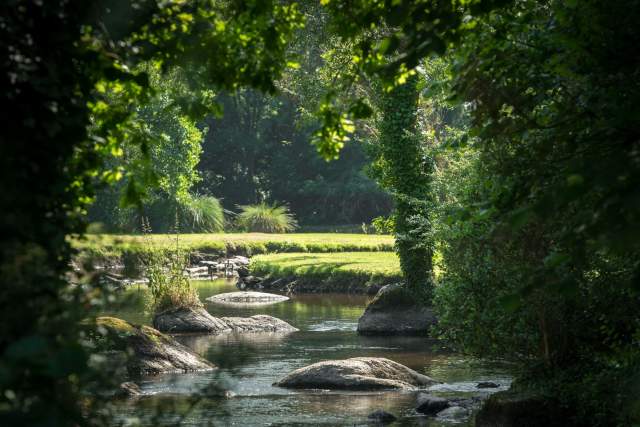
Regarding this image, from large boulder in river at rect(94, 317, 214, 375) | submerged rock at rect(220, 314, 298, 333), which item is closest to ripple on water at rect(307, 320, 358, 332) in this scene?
submerged rock at rect(220, 314, 298, 333)

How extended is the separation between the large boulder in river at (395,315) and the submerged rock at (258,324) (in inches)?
67.4

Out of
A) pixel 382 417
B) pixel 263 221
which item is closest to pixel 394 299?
pixel 382 417

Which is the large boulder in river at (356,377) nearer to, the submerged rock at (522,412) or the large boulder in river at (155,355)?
the large boulder in river at (155,355)

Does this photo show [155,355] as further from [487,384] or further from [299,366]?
[487,384]

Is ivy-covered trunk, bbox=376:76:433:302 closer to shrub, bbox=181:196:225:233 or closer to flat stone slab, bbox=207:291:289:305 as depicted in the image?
flat stone slab, bbox=207:291:289:305

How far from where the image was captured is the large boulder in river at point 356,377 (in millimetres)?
14375

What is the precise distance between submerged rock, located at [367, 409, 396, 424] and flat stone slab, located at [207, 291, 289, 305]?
1443cm

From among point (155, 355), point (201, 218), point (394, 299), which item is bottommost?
point (155, 355)

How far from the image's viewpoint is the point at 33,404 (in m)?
2.57

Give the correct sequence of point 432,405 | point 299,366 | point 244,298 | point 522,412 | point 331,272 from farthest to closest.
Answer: point 331,272 < point 244,298 < point 299,366 < point 432,405 < point 522,412

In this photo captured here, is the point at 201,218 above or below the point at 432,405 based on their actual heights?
above

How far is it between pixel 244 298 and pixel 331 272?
14.9 feet

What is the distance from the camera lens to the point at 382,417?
12.0m

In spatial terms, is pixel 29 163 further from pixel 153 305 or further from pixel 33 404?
pixel 153 305
